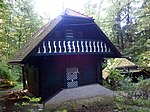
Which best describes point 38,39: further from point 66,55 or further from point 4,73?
point 4,73

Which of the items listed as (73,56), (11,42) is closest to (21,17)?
(11,42)

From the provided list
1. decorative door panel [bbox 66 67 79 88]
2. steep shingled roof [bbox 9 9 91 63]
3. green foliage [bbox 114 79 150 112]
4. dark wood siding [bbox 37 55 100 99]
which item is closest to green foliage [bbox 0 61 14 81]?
steep shingled roof [bbox 9 9 91 63]

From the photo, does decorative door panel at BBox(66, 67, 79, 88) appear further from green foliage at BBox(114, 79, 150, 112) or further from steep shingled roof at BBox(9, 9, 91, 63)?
green foliage at BBox(114, 79, 150, 112)

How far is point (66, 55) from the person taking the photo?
13.1 metres

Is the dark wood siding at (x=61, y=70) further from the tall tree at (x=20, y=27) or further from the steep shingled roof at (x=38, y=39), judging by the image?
the tall tree at (x=20, y=27)

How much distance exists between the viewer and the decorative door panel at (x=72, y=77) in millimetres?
13922

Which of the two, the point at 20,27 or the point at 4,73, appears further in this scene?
the point at 20,27

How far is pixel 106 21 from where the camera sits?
34219 millimetres

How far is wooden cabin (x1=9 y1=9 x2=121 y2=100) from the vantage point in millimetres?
12516

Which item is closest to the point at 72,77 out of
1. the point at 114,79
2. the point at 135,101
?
the point at 135,101

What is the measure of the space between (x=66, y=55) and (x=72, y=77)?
5.61ft

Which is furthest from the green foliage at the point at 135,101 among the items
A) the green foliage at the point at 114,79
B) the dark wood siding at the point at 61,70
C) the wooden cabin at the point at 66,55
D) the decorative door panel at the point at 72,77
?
the green foliage at the point at 114,79

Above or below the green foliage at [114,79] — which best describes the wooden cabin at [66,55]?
above

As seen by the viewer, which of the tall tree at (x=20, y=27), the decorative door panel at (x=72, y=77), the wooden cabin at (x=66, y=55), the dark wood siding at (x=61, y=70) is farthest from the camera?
the tall tree at (x=20, y=27)
